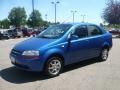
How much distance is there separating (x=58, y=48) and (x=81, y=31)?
4.81 ft

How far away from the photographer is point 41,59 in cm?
706

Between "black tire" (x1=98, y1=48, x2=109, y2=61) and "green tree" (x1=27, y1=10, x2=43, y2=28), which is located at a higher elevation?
"green tree" (x1=27, y1=10, x2=43, y2=28)

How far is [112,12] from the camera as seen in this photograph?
1868 inches

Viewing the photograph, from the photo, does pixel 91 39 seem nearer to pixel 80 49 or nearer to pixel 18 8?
pixel 80 49

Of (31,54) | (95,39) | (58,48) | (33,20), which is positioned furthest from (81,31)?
(33,20)

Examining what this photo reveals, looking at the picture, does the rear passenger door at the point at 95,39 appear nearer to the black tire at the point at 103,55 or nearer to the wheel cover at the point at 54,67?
the black tire at the point at 103,55

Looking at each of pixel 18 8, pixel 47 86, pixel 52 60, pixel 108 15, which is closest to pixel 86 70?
pixel 52 60

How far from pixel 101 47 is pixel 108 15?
40163 mm

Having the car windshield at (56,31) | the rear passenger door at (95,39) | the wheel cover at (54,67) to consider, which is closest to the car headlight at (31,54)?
the wheel cover at (54,67)

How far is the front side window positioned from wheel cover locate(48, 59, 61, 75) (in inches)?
51.2

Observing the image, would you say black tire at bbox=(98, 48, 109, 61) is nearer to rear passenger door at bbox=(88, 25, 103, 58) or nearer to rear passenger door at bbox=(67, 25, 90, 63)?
rear passenger door at bbox=(88, 25, 103, 58)

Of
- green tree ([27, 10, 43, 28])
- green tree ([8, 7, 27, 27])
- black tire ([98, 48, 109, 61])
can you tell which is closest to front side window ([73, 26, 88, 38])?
black tire ([98, 48, 109, 61])

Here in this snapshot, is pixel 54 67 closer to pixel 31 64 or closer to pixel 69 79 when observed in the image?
pixel 69 79

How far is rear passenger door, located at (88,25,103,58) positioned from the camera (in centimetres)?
904
